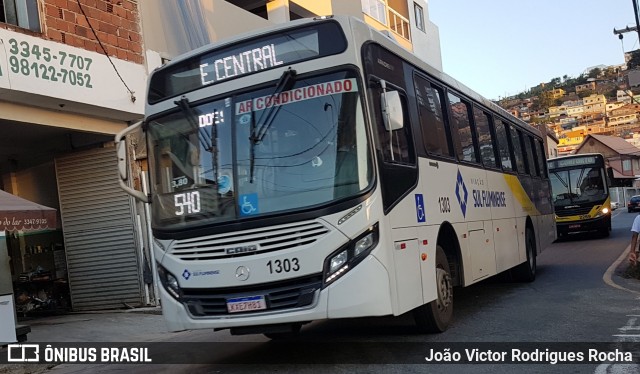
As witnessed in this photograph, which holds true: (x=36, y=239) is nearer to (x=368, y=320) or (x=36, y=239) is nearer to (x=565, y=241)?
(x=368, y=320)

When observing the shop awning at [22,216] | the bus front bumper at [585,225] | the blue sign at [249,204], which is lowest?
the bus front bumper at [585,225]

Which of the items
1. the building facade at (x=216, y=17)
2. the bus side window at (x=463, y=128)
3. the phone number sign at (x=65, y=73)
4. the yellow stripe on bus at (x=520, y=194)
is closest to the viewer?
the bus side window at (x=463, y=128)

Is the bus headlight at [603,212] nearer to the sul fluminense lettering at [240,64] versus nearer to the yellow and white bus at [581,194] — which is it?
the yellow and white bus at [581,194]

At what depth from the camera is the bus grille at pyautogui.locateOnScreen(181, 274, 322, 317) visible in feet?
18.1

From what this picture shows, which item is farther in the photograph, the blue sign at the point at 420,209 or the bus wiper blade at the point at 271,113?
the blue sign at the point at 420,209

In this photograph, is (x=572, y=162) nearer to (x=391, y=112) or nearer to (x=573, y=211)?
(x=573, y=211)

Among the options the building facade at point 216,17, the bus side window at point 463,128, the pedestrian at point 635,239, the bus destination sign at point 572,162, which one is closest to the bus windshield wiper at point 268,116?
the building facade at point 216,17

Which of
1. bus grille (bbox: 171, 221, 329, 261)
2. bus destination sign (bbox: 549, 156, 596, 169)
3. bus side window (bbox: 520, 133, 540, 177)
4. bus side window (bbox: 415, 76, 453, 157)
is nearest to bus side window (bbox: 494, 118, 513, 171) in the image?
bus side window (bbox: 520, 133, 540, 177)

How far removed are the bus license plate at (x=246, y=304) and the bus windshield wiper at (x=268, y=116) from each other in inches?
51.5

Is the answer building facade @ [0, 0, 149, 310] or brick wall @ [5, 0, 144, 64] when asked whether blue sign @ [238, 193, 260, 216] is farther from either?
brick wall @ [5, 0, 144, 64]

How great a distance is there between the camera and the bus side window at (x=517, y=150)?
39.7 ft

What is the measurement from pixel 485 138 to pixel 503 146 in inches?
52.5

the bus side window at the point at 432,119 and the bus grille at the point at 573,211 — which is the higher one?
the bus side window at the point at 432,119

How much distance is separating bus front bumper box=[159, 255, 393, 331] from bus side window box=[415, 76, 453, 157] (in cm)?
218
